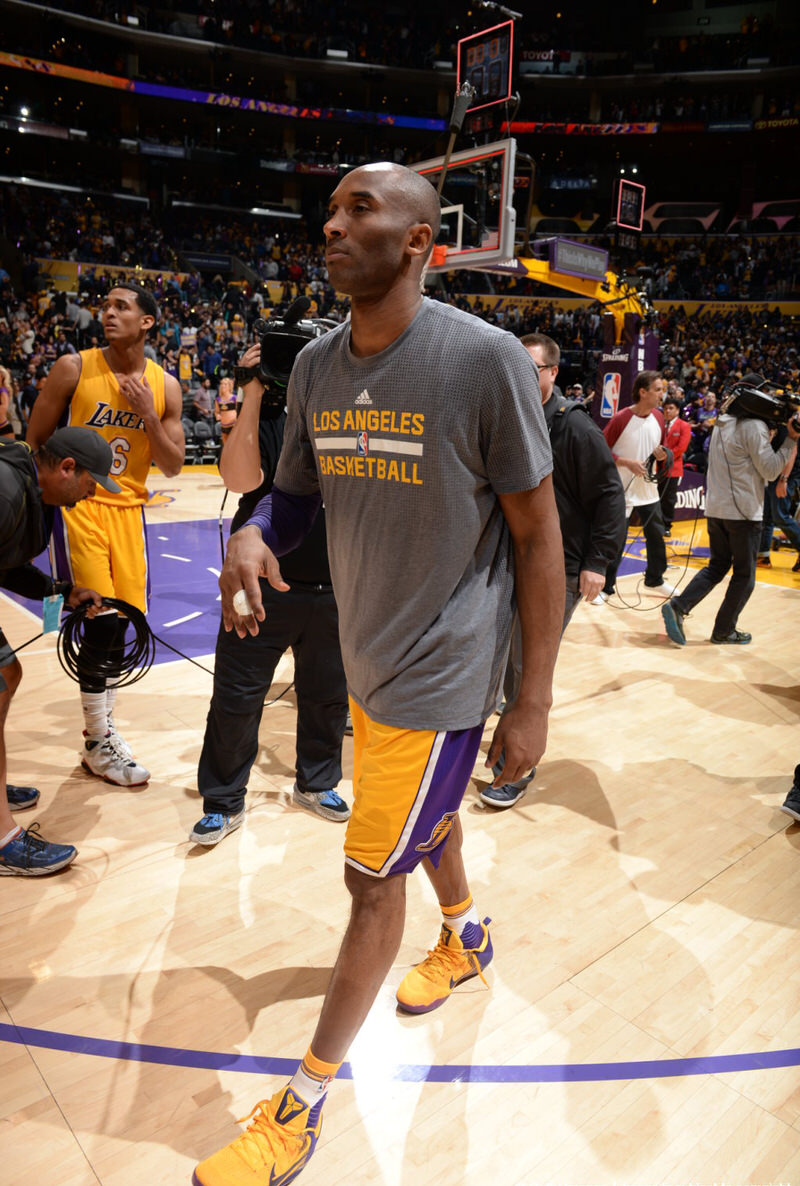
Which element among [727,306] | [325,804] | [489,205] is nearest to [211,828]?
[325,804]

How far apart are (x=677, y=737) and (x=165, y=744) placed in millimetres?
2628

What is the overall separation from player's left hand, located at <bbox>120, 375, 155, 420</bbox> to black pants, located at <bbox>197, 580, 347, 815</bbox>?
0.93 m

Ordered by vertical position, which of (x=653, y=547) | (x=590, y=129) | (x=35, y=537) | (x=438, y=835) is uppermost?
(x=590, y=129)

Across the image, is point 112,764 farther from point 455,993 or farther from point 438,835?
point 438,835

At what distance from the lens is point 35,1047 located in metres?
2.04

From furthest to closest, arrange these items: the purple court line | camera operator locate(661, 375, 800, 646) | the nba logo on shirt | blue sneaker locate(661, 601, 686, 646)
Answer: the nba logo on shirt
blue sneaker locate(661, 601, 686, 646)
camera operator locate(661, 375, 800, 646)
the purple court line

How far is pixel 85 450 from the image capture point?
2740 millimetres

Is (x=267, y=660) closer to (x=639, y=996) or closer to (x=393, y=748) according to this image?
(x=393, y=748)

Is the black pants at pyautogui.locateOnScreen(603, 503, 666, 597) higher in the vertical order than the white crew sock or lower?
lower

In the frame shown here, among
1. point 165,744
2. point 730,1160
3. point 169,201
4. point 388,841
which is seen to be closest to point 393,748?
point 388,841

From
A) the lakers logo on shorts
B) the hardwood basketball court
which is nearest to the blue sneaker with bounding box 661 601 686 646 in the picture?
the hardwood basketball court

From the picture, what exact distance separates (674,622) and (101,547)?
13.6ft

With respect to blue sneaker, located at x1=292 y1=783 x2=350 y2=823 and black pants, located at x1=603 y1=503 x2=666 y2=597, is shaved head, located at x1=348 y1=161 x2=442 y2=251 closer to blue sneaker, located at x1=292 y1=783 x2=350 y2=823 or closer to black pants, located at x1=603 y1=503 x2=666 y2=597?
blue sneaker, located at x1=292 y1=783 x2=350 y2=823

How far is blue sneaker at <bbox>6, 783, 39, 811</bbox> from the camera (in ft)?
10.4
